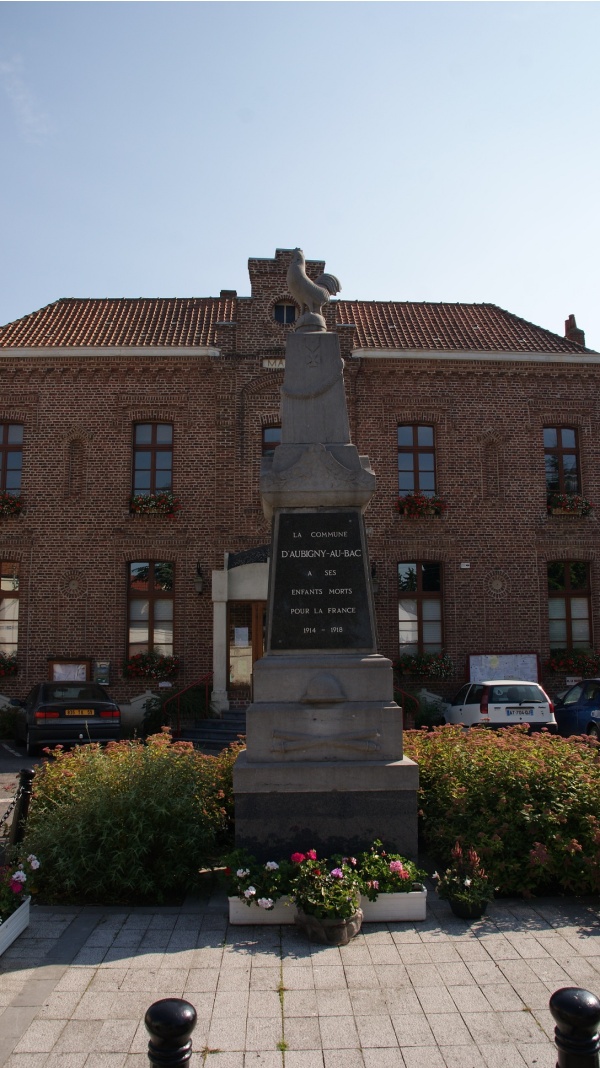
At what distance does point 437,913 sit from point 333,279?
18.4ft

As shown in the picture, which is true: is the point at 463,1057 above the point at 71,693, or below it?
below

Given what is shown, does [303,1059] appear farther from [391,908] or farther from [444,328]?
[444,328]

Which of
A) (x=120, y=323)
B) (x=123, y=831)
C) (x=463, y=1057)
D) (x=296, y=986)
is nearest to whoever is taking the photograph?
(x=463, y=1057)

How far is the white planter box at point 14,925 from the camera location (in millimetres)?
4926

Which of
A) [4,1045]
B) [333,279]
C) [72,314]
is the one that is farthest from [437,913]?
[72,314]

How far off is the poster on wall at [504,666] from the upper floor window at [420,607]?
96cm

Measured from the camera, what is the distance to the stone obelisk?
5.96 metres

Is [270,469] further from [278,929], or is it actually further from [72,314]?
[72,314]

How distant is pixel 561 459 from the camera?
1839 centimetres

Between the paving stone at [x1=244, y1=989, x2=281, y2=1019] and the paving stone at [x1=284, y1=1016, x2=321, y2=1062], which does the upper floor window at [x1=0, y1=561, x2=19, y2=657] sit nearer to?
the paving stone at [x1=244, y1=989, x2=281, y2=1019]

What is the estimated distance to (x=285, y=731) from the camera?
623 centimetres

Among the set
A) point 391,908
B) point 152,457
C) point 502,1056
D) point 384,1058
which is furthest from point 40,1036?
point 152,457

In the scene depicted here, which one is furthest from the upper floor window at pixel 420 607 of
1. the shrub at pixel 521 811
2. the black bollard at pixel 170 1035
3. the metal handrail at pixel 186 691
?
the black bollard at pixel 170 1035

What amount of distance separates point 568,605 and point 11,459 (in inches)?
501
